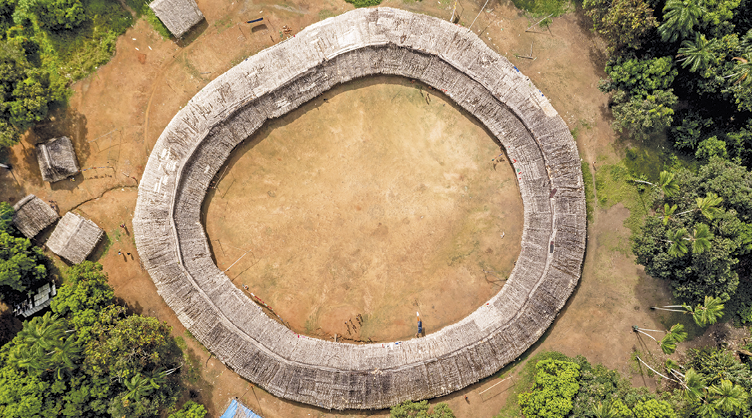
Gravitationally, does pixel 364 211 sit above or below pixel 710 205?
above

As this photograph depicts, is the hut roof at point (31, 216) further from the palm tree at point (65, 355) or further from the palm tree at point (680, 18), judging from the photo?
the palm tree at point (680, 18)

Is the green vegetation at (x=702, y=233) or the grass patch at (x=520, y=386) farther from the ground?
the green vegetation at (x=702, y=233)

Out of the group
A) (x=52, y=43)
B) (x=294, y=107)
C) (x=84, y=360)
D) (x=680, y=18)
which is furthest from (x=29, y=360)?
(x=680, y=18)

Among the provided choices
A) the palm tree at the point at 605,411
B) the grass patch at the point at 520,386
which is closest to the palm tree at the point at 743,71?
the grass patch at the point at 520,386

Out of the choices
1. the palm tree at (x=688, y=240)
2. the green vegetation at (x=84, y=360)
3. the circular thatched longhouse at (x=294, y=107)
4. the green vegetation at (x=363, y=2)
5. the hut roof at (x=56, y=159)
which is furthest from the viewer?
the green vegetation at (x=363, y=2)

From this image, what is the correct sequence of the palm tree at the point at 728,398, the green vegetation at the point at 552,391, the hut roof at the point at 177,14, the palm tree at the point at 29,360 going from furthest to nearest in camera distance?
the hut roof at the point at 177,14 < the green vegetation at the point at 552,391 < the palm tree at the point at 728,398 < the palm tree at the point at 29,360

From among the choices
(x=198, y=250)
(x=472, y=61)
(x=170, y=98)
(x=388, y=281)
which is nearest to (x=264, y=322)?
(x=198, y=250)

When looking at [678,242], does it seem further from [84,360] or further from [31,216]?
[31,216]
